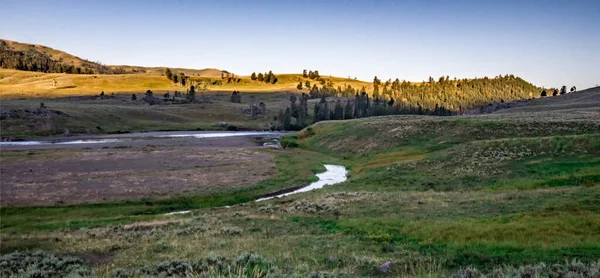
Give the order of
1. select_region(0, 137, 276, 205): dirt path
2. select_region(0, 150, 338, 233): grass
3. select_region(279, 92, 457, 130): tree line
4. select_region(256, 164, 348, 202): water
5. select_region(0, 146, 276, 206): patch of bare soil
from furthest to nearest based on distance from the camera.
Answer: select_region(279, 92, 457, 130): tree line < select_region(256, 164, 348, 202): water < select_region(0, 137, 276, 205): dirt path < select_region(0, 146, 276, 206): patch of bare soil < select_region(0, 150, 338, 233): grass

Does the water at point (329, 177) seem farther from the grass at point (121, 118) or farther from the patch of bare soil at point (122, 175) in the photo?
the grass at point (121, 118)

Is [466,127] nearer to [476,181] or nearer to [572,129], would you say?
[572,129]

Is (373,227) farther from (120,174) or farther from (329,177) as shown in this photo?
(120,174)

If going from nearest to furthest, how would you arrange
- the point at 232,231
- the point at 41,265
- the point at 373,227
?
the point at 41,265, the point at 373,227, the point at 232,231

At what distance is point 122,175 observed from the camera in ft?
163

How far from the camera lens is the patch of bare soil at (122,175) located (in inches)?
1598

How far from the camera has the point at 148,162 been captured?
2350 inches

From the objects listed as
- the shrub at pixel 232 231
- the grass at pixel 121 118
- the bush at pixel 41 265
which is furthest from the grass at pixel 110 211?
the grass at pixel 121 118

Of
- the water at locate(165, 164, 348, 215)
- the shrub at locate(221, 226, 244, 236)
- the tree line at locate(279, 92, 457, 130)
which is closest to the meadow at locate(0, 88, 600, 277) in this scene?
the shrub at locate(221, 226, 244, 236)

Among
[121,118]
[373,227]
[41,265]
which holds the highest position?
[373,227]

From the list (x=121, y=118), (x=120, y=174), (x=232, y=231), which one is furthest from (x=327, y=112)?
(x=232, y=231)

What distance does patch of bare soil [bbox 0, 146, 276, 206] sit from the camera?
40594 mm

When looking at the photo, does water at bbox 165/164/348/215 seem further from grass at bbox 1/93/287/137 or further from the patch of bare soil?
grass at bbox 1/93/287/137

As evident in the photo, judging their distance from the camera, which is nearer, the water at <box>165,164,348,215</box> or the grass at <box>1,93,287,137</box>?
the water at <box>165,164,348,215</box>
